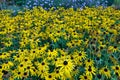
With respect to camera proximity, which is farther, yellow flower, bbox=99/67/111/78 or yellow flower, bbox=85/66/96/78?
yellow flower, bbox=99/67/111/78

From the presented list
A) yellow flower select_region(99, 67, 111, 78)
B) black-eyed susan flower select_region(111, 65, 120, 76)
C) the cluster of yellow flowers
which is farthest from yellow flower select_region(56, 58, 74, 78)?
black-eyed susan flower select_region(111, 65, 120, 76)

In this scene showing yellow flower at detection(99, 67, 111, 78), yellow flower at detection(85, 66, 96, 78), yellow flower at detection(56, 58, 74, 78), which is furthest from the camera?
yellow flower at detection(99, 67, 111, 78)

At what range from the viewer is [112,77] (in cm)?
394

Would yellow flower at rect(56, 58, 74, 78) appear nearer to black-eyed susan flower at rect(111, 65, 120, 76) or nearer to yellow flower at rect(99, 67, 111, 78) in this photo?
yellow flower at rect(99, 67, 111, 78)

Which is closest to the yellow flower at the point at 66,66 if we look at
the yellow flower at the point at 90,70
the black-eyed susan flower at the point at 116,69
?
the yellow flower at the point at 90,70

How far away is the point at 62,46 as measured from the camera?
4988mm

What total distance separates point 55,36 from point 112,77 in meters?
1.26

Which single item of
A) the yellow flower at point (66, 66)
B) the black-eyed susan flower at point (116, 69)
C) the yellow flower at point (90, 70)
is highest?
the yellow flower at point (66, 66)

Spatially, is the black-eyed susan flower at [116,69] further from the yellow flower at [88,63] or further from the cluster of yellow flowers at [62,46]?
the yellow flower at [88,63]

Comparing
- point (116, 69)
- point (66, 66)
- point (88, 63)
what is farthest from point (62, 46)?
point (66, 66)

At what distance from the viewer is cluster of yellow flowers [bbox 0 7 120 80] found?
3797 millimetres

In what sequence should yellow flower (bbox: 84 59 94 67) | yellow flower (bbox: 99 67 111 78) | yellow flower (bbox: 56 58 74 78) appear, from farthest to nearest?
yellow flower (bbox: 84 59 94 67), yellow flower (bbox: 99 67 111 78), yellow flower (bbox: 56 58 74 78)

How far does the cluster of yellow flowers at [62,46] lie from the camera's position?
12.5ft

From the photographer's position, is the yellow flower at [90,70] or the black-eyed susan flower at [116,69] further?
the black-eyed susan flower at [116,69]
